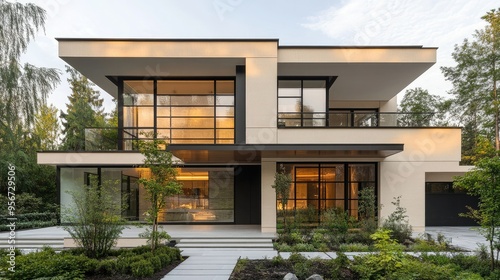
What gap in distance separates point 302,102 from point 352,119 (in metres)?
2.85

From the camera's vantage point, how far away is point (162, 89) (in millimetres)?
16875

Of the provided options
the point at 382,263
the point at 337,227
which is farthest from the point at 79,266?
the point at 337,227

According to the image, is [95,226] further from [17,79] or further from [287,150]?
[17,79]

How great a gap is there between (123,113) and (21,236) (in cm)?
746

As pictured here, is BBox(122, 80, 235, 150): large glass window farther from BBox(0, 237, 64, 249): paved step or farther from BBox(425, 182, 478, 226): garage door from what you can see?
BBox(425, 182, 478, 226): garage door

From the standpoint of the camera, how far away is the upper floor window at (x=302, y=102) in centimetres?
1586

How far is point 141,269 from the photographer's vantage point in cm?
748

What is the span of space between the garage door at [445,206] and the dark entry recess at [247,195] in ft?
33.3

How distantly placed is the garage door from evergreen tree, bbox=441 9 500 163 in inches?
262

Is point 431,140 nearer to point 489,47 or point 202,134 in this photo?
point 202,134

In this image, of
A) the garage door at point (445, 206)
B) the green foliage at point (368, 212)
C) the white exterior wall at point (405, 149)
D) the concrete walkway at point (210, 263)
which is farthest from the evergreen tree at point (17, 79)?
the garage door at point (445, 206)

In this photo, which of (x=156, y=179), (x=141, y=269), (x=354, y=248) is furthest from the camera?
(x=354, y=248)

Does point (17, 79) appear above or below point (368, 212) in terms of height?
above

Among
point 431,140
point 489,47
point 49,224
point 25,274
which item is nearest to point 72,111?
point 49,224
